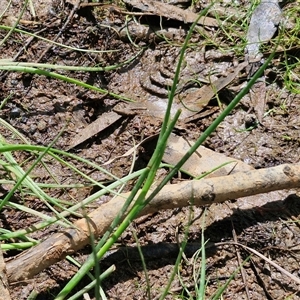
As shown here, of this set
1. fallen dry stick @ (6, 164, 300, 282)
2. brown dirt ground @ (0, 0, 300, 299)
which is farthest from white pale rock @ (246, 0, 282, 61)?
fallen dry stick @ (6, 164, 300, 282)

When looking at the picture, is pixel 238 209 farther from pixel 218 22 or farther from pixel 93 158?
pixel 218 22

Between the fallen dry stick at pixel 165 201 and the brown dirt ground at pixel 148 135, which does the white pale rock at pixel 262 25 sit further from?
the fallen dry stick at pixel 165 201

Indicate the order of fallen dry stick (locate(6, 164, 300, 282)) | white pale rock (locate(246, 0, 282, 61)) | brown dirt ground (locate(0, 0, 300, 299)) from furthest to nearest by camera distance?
1. white pale rock (locate(246, 0, 282, 61))
2. brown dirt ground (locate(0, 0, 300, 299))
3. fallen dry stick (locate(6, 164, 300, 282))

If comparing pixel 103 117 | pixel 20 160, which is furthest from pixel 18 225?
pixel 103 117

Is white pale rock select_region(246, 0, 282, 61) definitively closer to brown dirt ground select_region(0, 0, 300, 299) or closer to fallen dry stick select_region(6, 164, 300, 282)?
brown dirt ground select_region(0, 0, 300, 299)

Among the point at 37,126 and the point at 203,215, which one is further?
the point at 37,126
